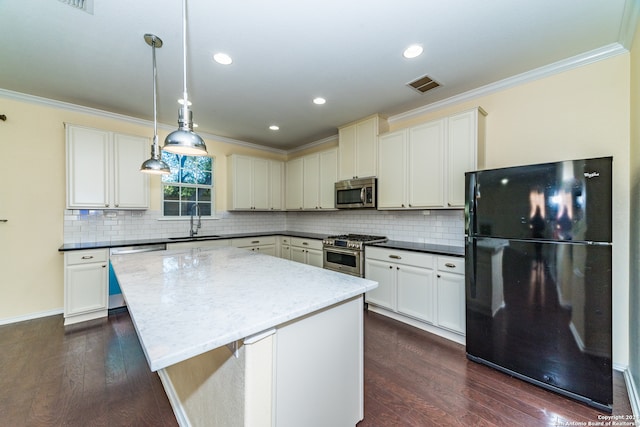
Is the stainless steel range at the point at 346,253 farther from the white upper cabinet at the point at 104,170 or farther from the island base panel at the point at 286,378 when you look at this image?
the white upper cabinet at the point at 104,170

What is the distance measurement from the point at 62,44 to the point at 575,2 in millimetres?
3775

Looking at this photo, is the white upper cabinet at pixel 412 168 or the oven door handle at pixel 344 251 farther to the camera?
the oven door handle at pixel 344 251

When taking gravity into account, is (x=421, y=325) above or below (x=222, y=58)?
below

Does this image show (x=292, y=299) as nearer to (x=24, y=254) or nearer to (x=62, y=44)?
(x=62, y=44)

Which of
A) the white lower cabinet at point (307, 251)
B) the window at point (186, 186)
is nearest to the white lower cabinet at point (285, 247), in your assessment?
the white lower cabinet at point (307, 251)

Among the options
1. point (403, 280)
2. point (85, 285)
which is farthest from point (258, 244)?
point (403, 280)

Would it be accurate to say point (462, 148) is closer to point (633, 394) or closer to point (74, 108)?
Result: point (633, 394)

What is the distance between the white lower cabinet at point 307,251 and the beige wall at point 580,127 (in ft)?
8.50

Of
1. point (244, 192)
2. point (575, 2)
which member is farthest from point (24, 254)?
point (575, 2)

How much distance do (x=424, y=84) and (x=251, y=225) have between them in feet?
12.6

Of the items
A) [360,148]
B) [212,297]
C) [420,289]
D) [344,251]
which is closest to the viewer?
[212,297]

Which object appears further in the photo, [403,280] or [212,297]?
[403,280]

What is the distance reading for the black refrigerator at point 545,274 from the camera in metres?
1.71

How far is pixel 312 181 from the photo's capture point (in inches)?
187
